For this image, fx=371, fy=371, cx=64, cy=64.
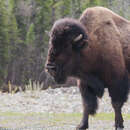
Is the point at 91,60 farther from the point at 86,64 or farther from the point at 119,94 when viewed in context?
the point at 119,94

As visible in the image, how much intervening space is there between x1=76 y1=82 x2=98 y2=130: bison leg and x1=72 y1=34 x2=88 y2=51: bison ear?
2.48 feet

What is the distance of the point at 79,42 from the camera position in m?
6.79

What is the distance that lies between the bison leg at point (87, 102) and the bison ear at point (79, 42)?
0.76 m

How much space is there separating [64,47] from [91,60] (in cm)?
66

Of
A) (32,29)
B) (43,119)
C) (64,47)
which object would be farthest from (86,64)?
(32,29)

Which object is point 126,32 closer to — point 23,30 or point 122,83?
point 122,83

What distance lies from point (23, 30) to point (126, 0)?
1665 centimetres

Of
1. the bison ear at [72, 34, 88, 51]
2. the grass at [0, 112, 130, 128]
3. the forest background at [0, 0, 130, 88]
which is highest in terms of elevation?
the bison ear at [72, 34, 88, 51]

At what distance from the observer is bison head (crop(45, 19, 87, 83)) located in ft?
21.4

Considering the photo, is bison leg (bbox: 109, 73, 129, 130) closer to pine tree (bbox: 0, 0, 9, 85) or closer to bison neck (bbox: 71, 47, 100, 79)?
bison neck (bbox: 71, 47, 100, 79)

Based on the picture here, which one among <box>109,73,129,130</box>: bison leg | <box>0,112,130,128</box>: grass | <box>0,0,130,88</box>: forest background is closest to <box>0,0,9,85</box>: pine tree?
<box>0,0,130,88</box>: forest background

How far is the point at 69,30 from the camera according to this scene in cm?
669

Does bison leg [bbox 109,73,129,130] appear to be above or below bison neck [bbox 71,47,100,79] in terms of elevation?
below

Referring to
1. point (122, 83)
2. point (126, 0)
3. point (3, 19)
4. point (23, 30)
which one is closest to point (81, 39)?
point (122, 83)
